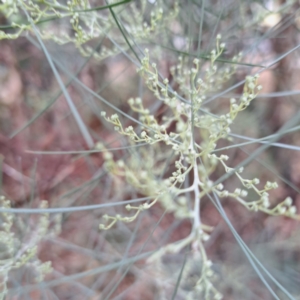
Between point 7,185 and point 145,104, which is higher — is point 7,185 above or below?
Result: below

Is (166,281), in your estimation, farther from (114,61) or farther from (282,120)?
(114,61)

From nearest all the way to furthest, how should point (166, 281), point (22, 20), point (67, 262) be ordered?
point (22, 20) < point (166, 281) < point (67, 262)

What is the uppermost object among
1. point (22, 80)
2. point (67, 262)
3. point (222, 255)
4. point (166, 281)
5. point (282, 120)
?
point (282, 120)

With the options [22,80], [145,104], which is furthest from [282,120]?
[22,80]

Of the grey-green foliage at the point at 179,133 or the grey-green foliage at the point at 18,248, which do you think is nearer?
the grey-green foliage at the point at 179,133

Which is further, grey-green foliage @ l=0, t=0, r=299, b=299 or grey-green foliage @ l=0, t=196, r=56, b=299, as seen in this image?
grey-green foliage @ l=0, t=196, r=56, b=299

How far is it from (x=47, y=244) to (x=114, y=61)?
766mm

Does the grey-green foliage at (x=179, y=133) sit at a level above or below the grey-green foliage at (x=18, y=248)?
above

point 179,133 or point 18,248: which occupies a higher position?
point 179,133

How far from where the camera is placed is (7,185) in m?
1.30

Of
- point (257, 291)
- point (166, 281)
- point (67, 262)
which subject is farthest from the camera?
point (67, 262)

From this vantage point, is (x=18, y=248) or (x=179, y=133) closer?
(x=179, y=133)

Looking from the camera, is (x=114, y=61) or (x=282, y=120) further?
(x=114, y=61)

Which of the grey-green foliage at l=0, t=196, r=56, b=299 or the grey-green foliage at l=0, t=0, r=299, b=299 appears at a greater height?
the grey-green foliage at l=0, t=0, r=299, b=299
